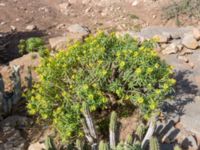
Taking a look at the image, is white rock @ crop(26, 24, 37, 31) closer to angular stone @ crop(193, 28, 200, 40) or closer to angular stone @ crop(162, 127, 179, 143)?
angular stone @ crop(193, 28, 200, 40)

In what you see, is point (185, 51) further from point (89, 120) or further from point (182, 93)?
point (89, 120)

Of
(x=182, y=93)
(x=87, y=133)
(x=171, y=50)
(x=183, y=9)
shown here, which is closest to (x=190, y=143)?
(x=182, y=93)

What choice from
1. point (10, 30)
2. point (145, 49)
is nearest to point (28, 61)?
point (10, 30)

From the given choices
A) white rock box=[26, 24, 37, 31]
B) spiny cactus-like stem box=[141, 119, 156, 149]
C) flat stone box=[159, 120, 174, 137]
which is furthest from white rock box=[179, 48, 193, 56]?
white rock box=[26, 24, 37, 31]

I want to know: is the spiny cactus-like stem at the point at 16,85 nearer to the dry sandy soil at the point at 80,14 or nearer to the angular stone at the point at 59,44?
the angular stone at the point at 59,44

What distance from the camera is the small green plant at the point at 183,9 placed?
1020cm

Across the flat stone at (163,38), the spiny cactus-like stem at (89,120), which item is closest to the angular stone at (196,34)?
the flat stone at (163,38)

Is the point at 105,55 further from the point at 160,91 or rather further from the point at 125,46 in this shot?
the point at 160,91

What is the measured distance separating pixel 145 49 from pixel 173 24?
4620 mm

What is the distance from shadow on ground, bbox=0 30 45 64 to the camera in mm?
8797

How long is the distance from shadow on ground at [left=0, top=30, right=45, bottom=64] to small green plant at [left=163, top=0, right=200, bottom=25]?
3059mm

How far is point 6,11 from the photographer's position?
35.7ft

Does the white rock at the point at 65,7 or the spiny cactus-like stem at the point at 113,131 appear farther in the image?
the white rock at the point at 65,7

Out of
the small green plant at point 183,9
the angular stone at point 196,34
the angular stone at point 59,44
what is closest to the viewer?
the angular stone at point 196,34
